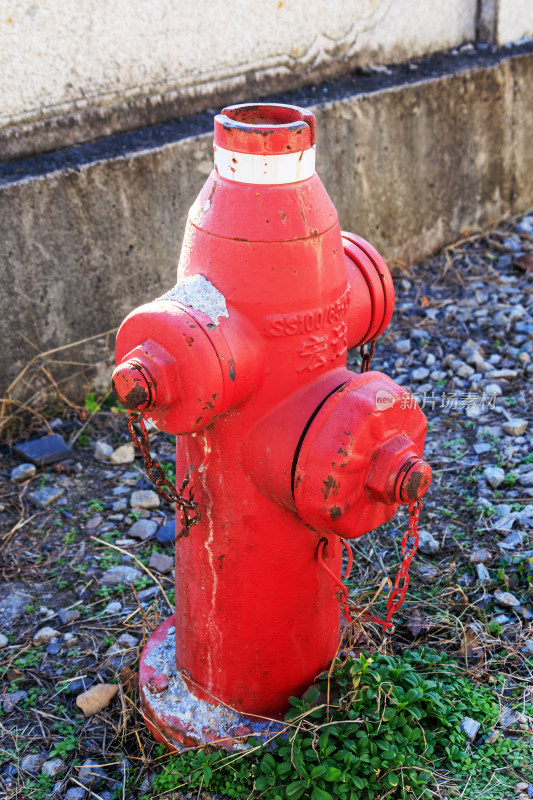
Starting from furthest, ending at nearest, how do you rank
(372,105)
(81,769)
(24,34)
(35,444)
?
(372,105)
(35,444)
(24,34)
(81,769)

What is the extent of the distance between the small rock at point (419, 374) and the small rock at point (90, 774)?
213cm

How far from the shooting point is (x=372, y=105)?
3.97 m

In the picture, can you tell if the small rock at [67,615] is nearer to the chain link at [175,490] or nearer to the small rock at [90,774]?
the small rock at [90,774]

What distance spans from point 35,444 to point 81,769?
1.44 meters

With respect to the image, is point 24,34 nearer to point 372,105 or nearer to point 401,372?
point 372,105

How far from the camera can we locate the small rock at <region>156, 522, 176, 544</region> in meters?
2.77

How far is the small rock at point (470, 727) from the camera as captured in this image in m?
2.01

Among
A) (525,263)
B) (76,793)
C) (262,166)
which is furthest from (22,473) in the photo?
(525,263)

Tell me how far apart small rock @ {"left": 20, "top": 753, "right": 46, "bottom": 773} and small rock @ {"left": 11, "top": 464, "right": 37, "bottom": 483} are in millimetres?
1190

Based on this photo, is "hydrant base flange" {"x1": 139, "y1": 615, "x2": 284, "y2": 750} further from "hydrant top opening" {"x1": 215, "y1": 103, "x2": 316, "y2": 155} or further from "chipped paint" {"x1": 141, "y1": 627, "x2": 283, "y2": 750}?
"hydrant top opening" {"x1": 215, "y1": 103, "x2": 316, "y2": 155}

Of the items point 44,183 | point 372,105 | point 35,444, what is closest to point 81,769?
point 35,444

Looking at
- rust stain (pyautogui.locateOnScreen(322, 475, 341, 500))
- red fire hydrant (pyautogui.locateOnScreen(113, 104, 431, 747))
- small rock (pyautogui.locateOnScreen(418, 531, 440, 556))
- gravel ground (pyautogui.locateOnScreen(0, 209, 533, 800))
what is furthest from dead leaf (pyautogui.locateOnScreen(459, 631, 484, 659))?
rust stain (pyautogui.locateOnScreen(322, 475, 341, 500))

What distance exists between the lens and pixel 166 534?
2.79 meters

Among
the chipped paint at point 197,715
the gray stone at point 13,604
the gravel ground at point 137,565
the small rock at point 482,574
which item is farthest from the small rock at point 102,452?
the small rock at point 482,574
